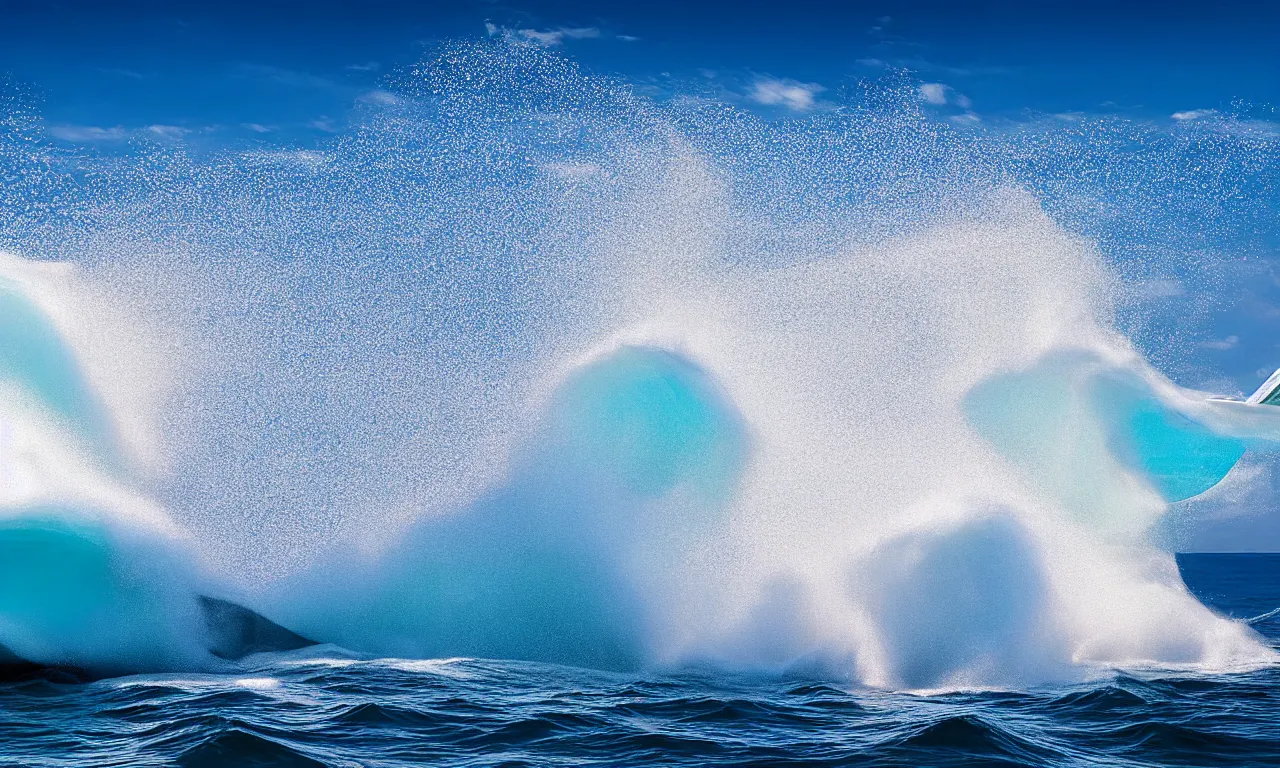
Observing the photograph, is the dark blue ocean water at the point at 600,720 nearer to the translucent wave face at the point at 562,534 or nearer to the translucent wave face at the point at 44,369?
the translucent wave face at the point at 562,534

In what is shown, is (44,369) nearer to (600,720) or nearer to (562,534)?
(562,534)

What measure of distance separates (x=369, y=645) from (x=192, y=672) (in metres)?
2.66

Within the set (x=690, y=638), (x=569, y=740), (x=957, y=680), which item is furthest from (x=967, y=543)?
(x=569, y=740)

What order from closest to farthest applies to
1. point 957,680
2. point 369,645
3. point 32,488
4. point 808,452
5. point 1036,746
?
point 1036,746 → point 957,680 → point 32,488 → point 369,645 → point 808,452

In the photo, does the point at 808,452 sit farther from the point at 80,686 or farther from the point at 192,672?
the point at 80,686

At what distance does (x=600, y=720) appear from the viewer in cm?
1170

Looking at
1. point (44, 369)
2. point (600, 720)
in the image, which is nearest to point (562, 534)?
point (600, 720)

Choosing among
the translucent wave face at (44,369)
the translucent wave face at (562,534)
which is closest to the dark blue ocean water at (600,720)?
the translucent wave face at (562,534)

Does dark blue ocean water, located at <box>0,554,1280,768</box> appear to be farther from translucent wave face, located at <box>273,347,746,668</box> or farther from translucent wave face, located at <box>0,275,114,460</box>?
translucent wave face, located at <box>0,275,114,460</box>

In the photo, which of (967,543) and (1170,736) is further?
(967,543)

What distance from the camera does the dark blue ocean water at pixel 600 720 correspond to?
10.3m

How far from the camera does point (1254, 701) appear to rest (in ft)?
42.9

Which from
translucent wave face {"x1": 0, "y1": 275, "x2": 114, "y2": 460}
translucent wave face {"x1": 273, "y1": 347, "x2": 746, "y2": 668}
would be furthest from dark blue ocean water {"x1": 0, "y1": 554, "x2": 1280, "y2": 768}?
translucent wave face {"x1": 0, "y1": 275, "x2": 114, "y2": 460}

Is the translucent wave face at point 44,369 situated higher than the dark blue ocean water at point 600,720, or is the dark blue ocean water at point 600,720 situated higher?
the translucent wave face at point 44,369
